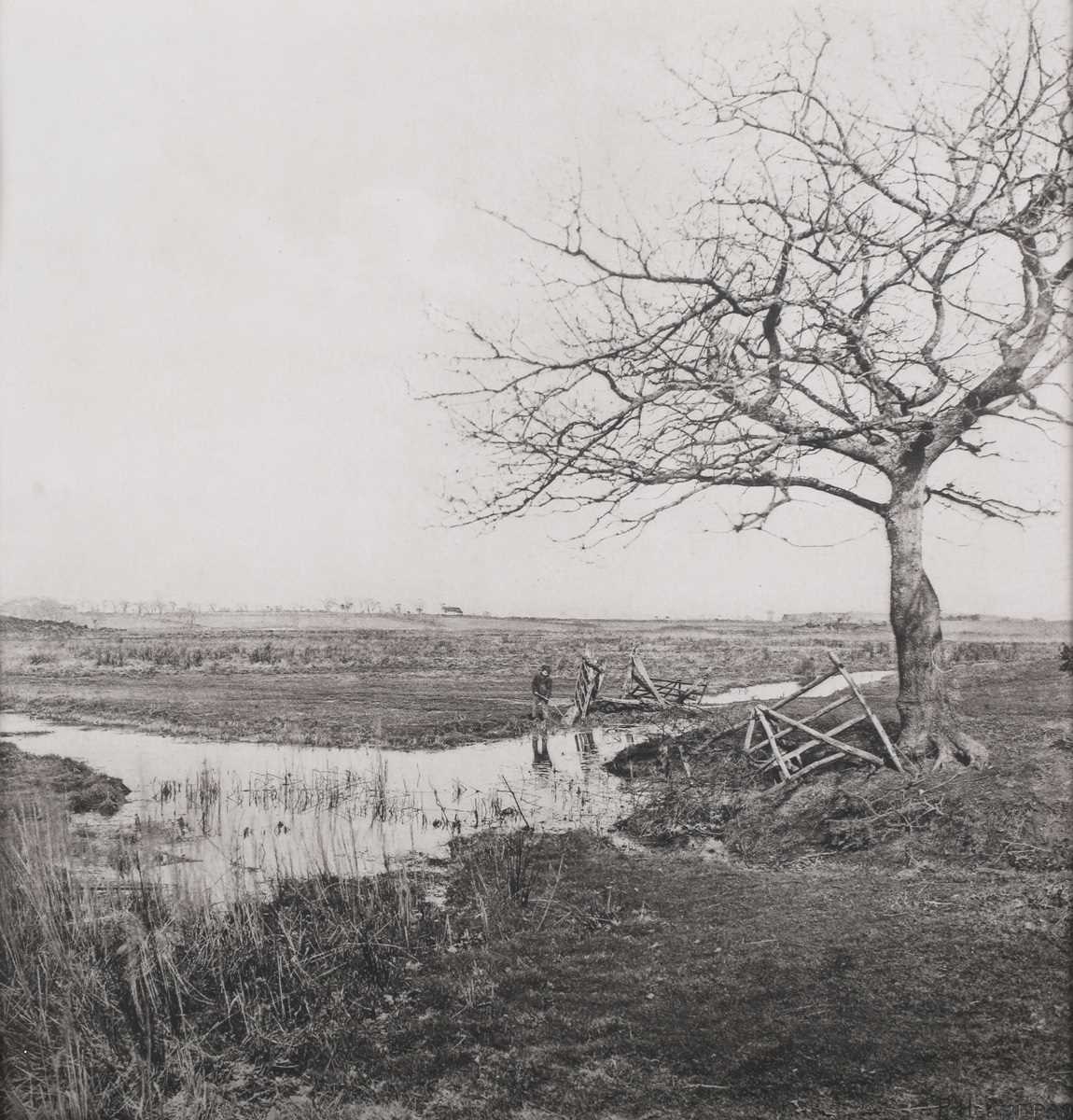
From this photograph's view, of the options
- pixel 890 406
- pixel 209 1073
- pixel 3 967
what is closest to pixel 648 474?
pixel 890 406

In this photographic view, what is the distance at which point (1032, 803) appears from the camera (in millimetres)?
7254

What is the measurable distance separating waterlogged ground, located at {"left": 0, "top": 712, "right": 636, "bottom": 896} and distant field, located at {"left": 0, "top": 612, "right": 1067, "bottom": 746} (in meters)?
2.00

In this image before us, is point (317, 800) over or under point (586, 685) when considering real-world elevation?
under

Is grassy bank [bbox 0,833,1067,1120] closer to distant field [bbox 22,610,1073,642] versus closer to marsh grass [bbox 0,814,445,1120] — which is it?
marsh grass [bbox 0,814,445,1120]

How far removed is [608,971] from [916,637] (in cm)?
556

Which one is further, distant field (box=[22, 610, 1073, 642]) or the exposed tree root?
distant field (box=[22, 610, 1073, 642])

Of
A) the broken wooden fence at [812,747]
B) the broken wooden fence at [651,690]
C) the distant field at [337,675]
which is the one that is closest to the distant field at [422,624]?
the distant field at [337,675]

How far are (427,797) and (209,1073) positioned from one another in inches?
289

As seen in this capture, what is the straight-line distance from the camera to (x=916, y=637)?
29.6 ft

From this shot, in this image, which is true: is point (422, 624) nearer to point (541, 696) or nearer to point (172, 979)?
point (541, 696)

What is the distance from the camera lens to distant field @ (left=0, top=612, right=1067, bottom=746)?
20094mm

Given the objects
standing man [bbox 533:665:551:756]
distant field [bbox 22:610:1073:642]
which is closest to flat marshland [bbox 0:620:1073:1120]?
standing man [bbox 533:665:551:756]

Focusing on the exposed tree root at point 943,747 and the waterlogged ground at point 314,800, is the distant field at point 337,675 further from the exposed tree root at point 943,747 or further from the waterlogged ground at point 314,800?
the exposed tree root at point 943,747

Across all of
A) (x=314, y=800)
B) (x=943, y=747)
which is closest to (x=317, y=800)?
(x=314, y=800)
